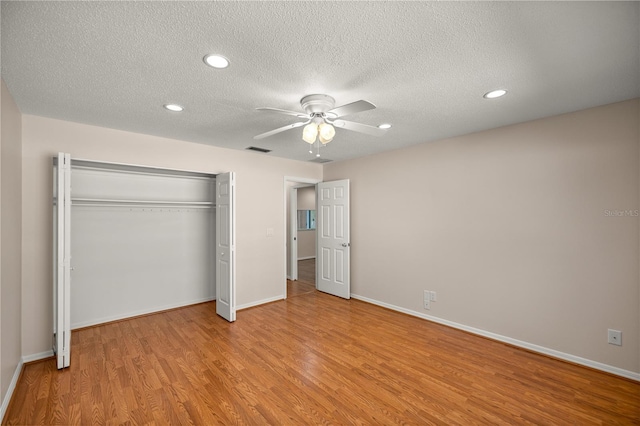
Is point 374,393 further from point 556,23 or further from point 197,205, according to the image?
point 197,205

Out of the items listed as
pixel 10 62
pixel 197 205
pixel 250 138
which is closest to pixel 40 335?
pixel 197 205

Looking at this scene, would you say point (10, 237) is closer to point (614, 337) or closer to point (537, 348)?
point (537, 348)

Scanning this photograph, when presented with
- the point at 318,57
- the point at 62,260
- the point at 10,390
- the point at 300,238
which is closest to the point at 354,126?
the point at 318,57

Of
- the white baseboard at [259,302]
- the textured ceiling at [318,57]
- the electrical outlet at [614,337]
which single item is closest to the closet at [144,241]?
the white baseboard at [259,302]

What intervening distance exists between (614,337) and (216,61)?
4.08m

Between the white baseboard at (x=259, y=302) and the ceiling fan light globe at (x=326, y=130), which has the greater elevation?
the ceiling fan light globe at (x=326, y=130)

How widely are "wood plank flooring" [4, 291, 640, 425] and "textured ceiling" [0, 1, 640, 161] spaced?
96.9 inches

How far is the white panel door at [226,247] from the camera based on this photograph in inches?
152

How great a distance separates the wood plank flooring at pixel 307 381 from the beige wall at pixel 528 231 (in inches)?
15.2

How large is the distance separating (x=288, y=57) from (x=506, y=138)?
2.76 meters

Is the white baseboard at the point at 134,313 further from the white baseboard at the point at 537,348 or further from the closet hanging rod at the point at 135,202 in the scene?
the white baseboard at the point at 537,348

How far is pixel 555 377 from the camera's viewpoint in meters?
2.60

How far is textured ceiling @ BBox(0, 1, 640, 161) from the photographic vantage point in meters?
1.47

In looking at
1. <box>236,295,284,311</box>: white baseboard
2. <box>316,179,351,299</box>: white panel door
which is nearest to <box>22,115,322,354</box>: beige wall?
<box>236,295,284,311</box>: white baseboard
